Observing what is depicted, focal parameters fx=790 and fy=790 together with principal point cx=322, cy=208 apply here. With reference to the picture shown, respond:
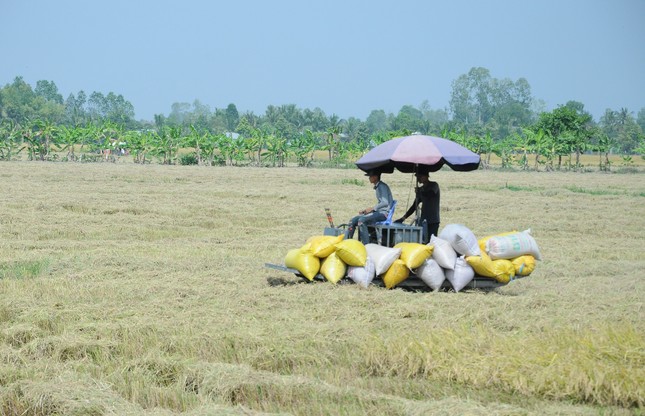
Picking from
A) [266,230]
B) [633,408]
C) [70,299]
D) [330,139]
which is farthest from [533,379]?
[330,139]

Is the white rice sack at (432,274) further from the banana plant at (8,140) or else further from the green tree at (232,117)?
the green tree at (232,117)

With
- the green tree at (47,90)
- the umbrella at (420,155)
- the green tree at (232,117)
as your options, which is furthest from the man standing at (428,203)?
the green tree at (47,90)

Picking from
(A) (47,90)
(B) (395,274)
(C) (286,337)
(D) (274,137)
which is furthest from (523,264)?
(A) (47,90)

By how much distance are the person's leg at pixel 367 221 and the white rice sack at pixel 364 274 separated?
850 millimetres

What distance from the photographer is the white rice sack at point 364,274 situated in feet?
26.7

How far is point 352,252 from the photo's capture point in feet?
26.8

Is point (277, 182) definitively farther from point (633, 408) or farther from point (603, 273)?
point (633, 408)

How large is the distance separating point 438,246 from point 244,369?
3.23 m

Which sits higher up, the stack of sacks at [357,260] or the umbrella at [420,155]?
the umbrella at [420,155]

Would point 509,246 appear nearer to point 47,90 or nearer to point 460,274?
point 460,274

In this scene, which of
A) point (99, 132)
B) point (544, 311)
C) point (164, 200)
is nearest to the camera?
point (544, 311)

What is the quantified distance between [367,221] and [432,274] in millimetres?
1234

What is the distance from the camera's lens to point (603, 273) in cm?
976

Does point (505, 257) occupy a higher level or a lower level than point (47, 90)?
lower
